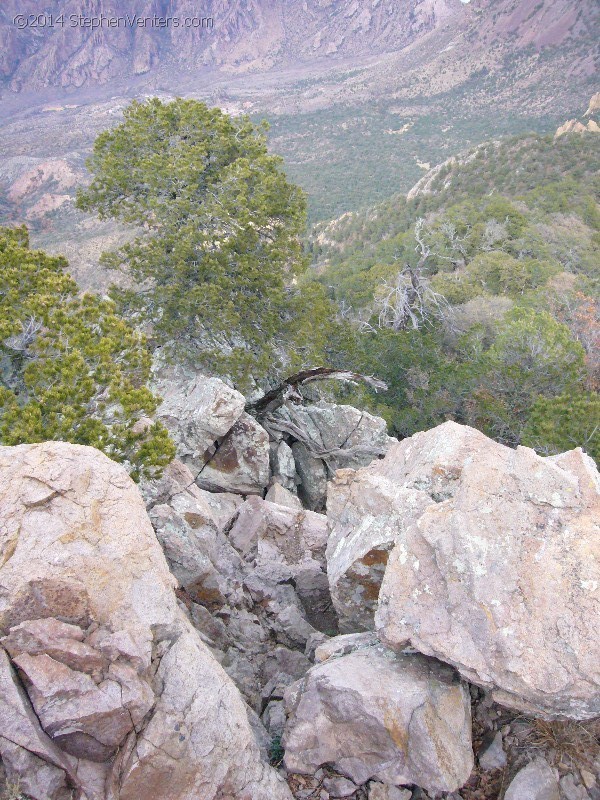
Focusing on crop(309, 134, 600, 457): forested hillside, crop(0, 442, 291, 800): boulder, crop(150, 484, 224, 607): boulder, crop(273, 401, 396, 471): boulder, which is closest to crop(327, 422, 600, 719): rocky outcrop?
crop(0, 442, 291, 800): boulder

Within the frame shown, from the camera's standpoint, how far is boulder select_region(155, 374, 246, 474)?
10492 mm

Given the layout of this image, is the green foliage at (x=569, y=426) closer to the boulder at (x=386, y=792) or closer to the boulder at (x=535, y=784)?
the boulder at (x=535, y=784)

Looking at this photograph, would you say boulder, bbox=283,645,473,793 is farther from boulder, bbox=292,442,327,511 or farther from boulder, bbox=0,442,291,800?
boulder, bbox=292,442,327,511

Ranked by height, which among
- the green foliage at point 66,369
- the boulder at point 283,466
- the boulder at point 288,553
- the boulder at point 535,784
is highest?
the green foliage at point 66,369

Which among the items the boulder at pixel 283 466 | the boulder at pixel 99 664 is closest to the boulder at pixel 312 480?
the boulder at pixel 283 466

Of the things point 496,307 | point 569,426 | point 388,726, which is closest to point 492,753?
point 388,726

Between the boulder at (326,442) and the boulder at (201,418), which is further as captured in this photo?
the boulder at (326,442)

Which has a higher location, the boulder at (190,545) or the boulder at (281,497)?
the boulder at (190,545)

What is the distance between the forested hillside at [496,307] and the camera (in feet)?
44.9

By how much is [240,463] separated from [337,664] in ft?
20.9

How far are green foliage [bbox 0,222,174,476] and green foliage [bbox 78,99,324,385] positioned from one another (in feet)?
12.3

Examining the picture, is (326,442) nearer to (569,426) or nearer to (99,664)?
(569,426)

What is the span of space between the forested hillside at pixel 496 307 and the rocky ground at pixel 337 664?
665cm

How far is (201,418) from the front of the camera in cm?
1046
